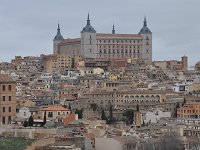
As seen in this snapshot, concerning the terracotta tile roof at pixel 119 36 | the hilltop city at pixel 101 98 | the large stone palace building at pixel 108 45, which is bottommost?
the hilltop city at pixel 101 98

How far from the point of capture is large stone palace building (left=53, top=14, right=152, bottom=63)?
381 ft

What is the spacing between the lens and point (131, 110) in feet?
191

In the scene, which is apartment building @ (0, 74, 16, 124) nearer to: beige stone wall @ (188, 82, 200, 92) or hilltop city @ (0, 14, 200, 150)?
hilltop city @ (0, 14, 200, 150)

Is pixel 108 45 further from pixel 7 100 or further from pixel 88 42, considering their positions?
pixel 7 100

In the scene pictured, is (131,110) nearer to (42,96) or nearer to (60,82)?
(42,96)

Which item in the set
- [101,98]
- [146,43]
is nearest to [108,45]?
[146,43]

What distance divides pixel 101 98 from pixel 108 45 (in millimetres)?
53122

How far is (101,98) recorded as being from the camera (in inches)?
2549

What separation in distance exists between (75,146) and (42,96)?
39.2 m

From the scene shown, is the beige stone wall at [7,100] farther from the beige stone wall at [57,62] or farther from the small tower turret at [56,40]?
the small tower turret at [56,40]

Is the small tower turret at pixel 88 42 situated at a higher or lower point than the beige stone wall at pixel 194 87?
higher

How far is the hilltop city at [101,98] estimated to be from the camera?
33.7 meters

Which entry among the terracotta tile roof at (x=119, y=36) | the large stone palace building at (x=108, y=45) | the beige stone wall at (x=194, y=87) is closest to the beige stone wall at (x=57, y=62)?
the large stone palace building at (x=108, y=45)

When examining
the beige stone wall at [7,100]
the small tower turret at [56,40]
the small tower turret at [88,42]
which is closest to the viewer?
the beige stone wall at [7,100]
